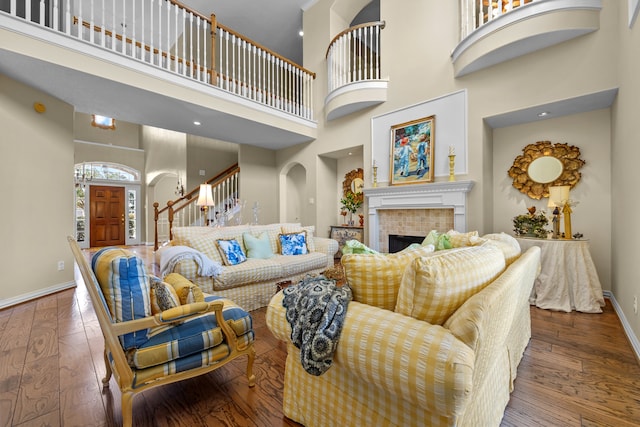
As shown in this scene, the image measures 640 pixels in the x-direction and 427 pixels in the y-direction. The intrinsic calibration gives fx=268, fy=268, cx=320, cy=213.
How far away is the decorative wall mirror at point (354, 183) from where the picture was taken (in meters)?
5.50

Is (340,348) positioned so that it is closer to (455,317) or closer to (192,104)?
(455,317)

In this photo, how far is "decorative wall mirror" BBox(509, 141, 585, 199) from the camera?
330cm

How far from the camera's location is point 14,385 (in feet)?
5.28

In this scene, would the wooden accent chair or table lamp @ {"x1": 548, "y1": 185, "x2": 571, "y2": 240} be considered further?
table lamp @ {"x1": 548, "y1": 185, "x2": 571, "y2": 240}

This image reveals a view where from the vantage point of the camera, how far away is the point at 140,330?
4.16ft

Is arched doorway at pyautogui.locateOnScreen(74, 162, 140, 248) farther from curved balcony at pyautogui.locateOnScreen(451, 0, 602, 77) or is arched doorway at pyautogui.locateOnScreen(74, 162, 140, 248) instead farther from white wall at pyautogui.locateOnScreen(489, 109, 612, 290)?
white wall at pyautogui.locateOnScreen(489, 109, 612, 290)

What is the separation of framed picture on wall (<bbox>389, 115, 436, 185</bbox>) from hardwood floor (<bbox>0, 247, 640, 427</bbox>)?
96.1 inches

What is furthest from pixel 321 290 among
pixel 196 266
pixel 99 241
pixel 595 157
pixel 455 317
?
pixel 99 241

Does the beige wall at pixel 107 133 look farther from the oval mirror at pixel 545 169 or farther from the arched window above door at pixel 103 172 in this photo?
the oval mirror at pixel 545 169

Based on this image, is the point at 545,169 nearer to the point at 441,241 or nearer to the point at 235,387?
the point at 441,241

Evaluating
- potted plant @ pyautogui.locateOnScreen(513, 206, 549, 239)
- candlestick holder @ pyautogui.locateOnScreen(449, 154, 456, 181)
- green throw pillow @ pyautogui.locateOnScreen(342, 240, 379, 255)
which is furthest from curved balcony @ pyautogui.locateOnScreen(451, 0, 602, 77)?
green throw pillow @ pyautogui.locateOnScreen(342, 240, 379, 255)

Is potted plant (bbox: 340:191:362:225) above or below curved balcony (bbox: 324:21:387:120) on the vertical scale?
below

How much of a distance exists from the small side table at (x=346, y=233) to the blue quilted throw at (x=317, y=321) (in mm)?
3992

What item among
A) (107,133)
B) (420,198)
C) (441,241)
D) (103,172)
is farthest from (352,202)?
(107,133)
